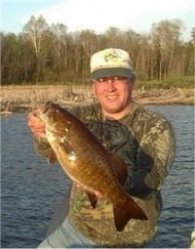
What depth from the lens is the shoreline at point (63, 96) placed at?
135ft

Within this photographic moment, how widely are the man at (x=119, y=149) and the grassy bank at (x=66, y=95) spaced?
103 ft

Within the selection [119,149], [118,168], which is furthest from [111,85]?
[118,168]

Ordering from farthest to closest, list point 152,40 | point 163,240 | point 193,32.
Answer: point 193,32 → point 152,40 → point 163,240

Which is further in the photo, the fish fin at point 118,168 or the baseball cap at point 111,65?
the baseball cap at point 111,65

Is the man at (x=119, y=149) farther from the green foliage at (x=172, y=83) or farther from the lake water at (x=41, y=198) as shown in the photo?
the green foliage at (x=172, y=83)

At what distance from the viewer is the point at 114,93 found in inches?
152

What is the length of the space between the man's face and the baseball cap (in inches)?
1.3

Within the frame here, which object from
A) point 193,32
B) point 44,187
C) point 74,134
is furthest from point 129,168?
point 193,32

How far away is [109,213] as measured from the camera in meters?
3.75

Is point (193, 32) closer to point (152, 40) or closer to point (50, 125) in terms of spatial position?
point (152, 40)

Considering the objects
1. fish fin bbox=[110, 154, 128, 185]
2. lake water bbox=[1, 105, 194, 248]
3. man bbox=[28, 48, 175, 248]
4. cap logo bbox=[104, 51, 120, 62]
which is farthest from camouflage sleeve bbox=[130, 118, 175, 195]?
lake water bbox=[1, 105, 194, 248]

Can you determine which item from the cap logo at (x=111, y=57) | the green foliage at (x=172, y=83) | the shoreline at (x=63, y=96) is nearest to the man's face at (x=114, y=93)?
the cap logo at (x=111, y=57)

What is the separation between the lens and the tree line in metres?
54.0

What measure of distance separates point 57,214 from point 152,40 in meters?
59.0
